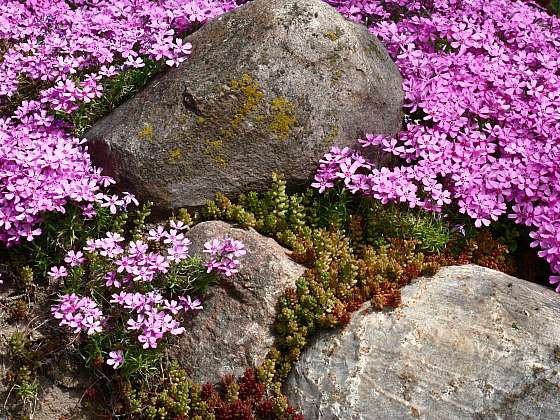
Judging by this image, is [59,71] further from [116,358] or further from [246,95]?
[116,358]

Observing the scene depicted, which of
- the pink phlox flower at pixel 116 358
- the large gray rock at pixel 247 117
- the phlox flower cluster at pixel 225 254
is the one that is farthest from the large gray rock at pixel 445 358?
the large gray rock at pixel 247 117

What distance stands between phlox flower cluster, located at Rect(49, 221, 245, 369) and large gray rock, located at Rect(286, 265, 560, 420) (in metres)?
0.91

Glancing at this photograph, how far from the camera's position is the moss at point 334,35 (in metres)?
6.00

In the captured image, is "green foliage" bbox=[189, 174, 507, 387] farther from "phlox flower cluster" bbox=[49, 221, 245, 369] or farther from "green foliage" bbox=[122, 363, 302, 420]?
"phlox flower cluster" bbox=[49, 221, 245, 369]

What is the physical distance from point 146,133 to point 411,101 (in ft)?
7.39

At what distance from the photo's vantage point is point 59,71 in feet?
20.7

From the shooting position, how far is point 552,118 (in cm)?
609

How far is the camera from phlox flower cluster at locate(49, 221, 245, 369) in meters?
5.07

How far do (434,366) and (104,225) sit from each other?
266 centimetres

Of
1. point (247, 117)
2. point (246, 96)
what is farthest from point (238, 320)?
point (246, 96)

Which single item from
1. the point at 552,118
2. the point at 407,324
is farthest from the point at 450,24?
the point at 407,324

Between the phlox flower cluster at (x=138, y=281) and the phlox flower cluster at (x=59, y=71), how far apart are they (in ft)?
1.13

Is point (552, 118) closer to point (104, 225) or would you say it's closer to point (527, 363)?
point (527, 363)

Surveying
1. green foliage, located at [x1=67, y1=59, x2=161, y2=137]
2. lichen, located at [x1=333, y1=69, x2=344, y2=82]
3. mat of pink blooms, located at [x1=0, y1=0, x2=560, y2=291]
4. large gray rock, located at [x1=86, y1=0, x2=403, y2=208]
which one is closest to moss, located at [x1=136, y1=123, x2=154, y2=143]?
large gray rock, located at [x1=86, y1=0, x2=403, y2=208]
